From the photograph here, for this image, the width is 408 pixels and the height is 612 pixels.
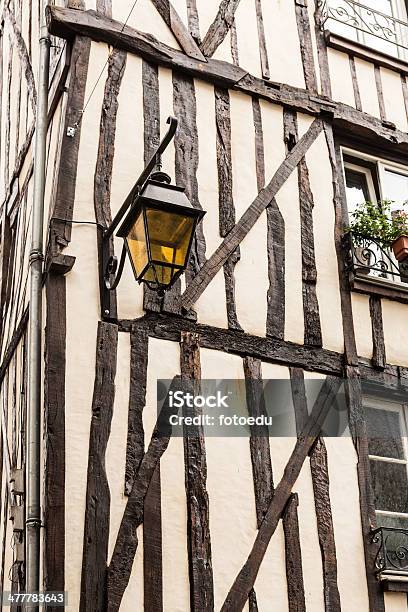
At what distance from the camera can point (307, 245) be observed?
663 centimetres

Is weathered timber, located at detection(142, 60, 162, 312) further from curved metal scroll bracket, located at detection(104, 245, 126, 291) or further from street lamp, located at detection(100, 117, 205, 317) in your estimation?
street lamp, located at detection(100, 117, 205, 317)

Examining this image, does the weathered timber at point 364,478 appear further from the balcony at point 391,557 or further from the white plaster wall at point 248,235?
the white plaster wall at point 248,235

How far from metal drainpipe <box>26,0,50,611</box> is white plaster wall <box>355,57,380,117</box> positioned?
240 centimetres

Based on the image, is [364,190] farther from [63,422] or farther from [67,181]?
[63,422]

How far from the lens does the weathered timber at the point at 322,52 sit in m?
7.36

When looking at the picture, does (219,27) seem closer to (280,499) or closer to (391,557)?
(280,499)

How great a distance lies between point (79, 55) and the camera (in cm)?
627

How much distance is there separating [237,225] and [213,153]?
1.78ft

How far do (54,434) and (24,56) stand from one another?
3.80 meters

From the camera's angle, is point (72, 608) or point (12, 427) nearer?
point (72, 608)

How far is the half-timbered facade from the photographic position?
5305mm

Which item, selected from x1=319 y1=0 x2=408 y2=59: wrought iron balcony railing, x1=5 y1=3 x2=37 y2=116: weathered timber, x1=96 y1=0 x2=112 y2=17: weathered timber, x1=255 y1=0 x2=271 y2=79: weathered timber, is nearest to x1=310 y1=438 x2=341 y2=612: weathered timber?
x1=255 y1=0 x2=271 y2=79: weathered timber

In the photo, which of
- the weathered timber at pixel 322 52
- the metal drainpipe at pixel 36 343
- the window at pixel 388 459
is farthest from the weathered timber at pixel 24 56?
the window at pixel 388 459

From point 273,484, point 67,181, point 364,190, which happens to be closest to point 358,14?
point 364,190
